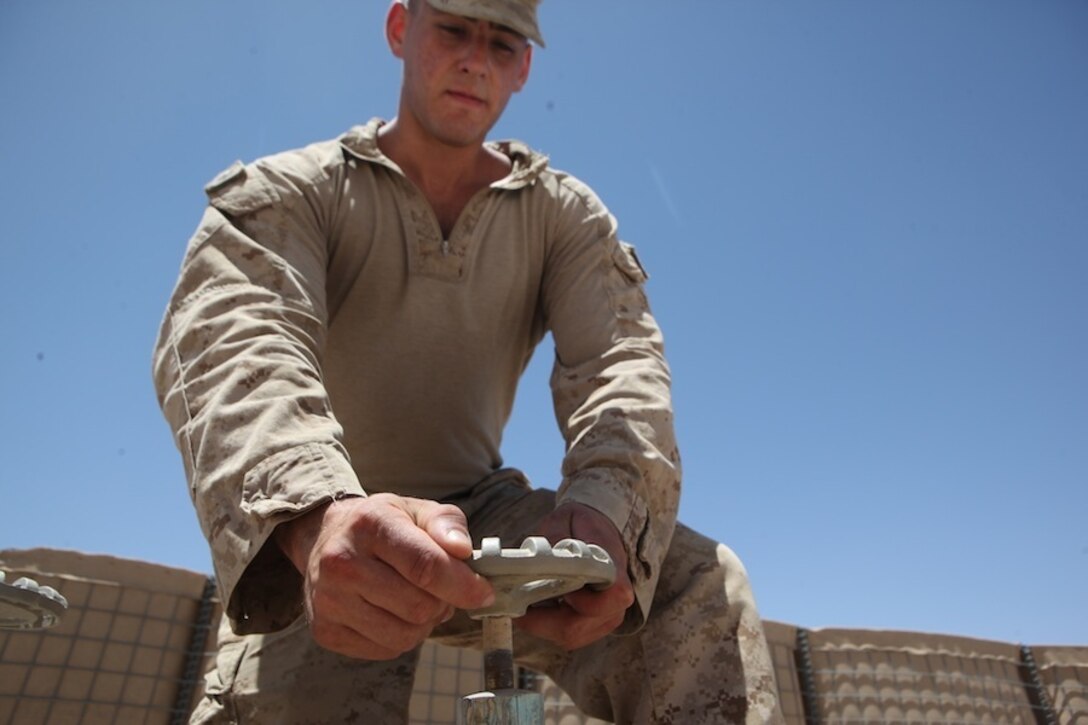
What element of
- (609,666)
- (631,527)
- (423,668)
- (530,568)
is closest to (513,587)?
(530,568)

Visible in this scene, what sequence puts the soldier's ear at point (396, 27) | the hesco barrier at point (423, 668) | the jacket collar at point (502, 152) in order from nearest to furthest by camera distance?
the jacket collar at point (502, 152) < the soldier's ear at point (396, 27) < the hesco barrier at point (423, 668)

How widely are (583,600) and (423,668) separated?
3234 mm

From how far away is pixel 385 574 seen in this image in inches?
36.5

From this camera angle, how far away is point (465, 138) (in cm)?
199

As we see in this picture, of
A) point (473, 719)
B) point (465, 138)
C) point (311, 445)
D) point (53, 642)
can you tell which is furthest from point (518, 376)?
point (53, 642)

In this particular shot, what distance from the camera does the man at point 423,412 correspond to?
1.08m

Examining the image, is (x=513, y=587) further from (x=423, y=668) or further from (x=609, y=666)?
(x=423, y=668)

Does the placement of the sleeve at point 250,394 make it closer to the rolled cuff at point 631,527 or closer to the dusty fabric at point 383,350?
the dusty fabric at point 383,350

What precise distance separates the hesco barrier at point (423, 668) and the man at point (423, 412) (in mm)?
2181

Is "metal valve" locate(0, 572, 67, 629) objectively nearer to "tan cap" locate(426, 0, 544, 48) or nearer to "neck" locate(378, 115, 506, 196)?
"neck" locate(378, 115, 506, 196)

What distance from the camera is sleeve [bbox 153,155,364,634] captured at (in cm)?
111

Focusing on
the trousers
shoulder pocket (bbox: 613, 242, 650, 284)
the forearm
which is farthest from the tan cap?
the trousers

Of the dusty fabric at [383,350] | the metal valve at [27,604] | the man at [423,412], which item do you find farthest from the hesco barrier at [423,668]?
the metal valve at [27,604]

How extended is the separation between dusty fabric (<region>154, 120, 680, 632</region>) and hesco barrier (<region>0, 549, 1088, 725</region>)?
7.90 ft
